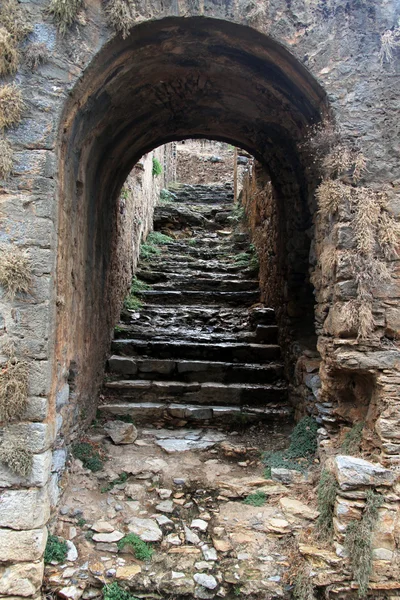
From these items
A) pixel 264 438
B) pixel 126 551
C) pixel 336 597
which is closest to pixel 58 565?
pixel 126 551

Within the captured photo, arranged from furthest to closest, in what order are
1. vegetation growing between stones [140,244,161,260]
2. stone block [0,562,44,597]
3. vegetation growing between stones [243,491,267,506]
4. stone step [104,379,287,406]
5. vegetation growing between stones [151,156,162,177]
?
vegetation growing between stones [151,156,162,177] < vegetation growing between stones [140,244,161,260] < stone step [104,379,287,406] < vegetation growing between stones [243,491,267,506] < stone block [0,562,44,597]

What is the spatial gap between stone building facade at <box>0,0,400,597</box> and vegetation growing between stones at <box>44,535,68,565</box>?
159 mm

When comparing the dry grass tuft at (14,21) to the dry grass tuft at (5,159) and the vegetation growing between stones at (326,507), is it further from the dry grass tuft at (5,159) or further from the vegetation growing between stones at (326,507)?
the vegetation growing between stones at (326,507)

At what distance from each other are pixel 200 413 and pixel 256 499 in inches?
68.3

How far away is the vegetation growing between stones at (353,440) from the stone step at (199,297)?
493cm

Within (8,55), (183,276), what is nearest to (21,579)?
(8,55)

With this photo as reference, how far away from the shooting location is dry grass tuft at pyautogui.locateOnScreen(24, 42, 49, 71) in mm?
3261

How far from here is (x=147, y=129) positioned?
17.6 ft

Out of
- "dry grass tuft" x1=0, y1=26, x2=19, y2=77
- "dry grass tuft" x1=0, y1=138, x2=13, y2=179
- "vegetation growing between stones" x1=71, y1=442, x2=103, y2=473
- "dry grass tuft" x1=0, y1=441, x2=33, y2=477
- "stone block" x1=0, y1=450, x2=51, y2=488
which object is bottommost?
"vegetation growing between stones" x1=71, y1=442, x2=103, y2=473

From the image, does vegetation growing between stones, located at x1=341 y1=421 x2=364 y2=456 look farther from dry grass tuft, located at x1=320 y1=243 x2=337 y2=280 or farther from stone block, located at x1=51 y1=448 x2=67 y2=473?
stone block, located at x1=51 y1=448 x2=67 y2=473

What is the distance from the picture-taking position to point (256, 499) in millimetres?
3930

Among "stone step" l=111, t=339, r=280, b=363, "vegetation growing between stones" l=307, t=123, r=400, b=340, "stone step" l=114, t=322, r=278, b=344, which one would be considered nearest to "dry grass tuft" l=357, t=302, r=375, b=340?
"vegetation growing between stones" l=307, t=123, r=400, b=340

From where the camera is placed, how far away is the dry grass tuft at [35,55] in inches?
128

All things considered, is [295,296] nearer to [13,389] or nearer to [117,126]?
[117,126]
